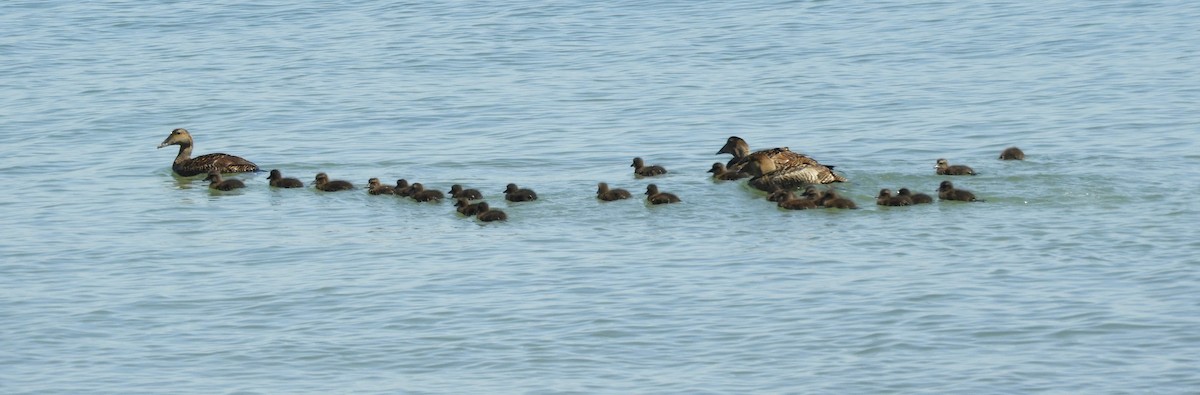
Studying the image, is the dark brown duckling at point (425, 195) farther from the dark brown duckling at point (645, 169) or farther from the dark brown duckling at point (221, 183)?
the dark brown duckling at point (221, 183)

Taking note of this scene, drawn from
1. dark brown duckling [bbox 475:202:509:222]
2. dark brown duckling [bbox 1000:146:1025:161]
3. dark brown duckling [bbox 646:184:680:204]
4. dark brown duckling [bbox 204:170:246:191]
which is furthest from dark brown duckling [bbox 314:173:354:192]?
dark brown duckling [bbox 1000:146:1025:161]

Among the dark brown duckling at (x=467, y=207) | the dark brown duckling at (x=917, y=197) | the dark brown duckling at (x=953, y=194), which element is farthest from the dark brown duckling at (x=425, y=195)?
the dark brown duckling at (x=953, y=194)

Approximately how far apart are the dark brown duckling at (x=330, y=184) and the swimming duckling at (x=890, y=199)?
487 cm

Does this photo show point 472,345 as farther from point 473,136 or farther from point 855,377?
point 473,136

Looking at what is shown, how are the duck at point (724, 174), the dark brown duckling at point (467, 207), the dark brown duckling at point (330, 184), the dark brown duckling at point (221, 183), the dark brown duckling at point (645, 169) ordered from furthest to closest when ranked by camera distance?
the dark brown duckling at point (221, 183), the dark brown duckling at point (645, 169), the dark brown duckling at point (330, 184), the duck at point (724, 174), the dark brown duckling at point (467, 207)

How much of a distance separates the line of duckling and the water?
150mm

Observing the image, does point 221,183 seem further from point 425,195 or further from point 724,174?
point 724,174

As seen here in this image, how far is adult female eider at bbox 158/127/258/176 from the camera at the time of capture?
1950 cm

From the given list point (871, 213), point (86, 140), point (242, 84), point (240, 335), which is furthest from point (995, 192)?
point (242, 84)

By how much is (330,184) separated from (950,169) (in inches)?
216

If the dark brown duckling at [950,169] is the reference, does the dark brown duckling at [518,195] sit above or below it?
below

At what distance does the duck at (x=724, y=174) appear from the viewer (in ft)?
58.3

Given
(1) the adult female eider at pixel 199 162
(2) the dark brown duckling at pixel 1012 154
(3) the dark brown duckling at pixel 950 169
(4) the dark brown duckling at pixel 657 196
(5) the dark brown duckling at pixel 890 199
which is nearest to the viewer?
(5) the dark brown duckling at pixel 890 199

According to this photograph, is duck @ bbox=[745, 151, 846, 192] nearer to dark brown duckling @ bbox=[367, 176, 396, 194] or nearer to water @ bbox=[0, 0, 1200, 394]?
water @ bbox=[0, 0, 1200, 394]
